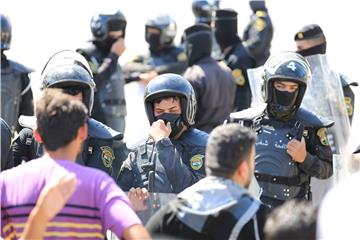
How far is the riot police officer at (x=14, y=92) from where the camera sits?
10297 millimetres

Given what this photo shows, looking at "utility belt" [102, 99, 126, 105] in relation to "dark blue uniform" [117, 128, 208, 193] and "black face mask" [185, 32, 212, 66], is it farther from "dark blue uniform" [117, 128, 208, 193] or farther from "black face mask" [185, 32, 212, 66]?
"dark blue uniform" [117, 128, 208, 193]

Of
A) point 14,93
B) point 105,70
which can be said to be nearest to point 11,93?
point 14,93

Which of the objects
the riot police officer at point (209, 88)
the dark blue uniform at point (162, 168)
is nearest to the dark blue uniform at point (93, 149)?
the dark blue uniform at point (162, 168)

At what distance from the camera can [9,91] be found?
10.3 metres

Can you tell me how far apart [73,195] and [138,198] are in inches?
53.2

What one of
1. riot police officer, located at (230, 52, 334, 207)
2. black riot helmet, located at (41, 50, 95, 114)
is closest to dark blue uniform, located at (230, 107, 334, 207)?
riot police officer, located at (230, 52, 334, 207)

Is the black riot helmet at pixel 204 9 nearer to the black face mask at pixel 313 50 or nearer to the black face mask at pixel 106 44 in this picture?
the black face mask at pixel 106 44

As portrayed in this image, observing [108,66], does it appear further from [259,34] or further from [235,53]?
[259,34]

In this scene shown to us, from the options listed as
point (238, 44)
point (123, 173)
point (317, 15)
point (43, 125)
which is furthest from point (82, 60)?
point (317, 15)

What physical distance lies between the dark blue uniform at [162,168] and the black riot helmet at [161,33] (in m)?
6.61

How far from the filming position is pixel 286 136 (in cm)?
722

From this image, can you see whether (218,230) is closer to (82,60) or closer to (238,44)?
(82,60)

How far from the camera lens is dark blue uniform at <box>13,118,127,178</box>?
21.8 ft

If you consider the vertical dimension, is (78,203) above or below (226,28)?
above
